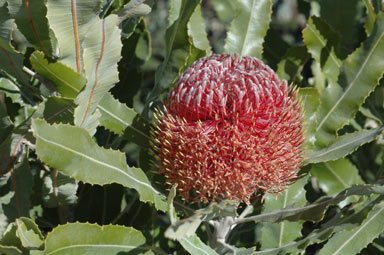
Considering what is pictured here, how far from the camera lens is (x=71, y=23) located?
3.51ft

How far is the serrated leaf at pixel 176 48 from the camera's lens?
1299 millimetres

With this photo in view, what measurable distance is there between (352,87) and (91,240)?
85 cm

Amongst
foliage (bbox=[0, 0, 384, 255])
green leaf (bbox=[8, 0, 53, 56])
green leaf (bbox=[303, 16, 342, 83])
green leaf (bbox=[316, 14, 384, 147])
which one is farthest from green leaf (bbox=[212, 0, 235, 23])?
green leaf (bbox=[8, 0, 53, 56])

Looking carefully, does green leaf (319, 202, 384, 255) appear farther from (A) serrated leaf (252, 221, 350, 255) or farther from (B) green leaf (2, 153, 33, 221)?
(B) green leaf (2, 153, 33, 221)

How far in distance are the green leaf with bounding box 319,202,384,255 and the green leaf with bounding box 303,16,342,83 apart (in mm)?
437

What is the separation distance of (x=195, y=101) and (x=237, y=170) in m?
0.18

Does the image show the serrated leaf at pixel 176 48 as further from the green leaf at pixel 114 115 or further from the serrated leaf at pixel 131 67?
the serrated leaf at pixel 131 67

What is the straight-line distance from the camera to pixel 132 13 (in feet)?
3.97

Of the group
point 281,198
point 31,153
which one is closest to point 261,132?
point 281,198

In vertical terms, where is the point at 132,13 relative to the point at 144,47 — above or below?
above

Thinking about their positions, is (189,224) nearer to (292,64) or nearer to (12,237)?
(12,237)

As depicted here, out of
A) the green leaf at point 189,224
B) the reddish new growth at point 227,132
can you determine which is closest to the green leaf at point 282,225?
the reddish new growth at point 227,132

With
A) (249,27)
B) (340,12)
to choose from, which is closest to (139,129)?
(249,27)

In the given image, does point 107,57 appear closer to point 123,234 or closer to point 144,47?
point 123,234
